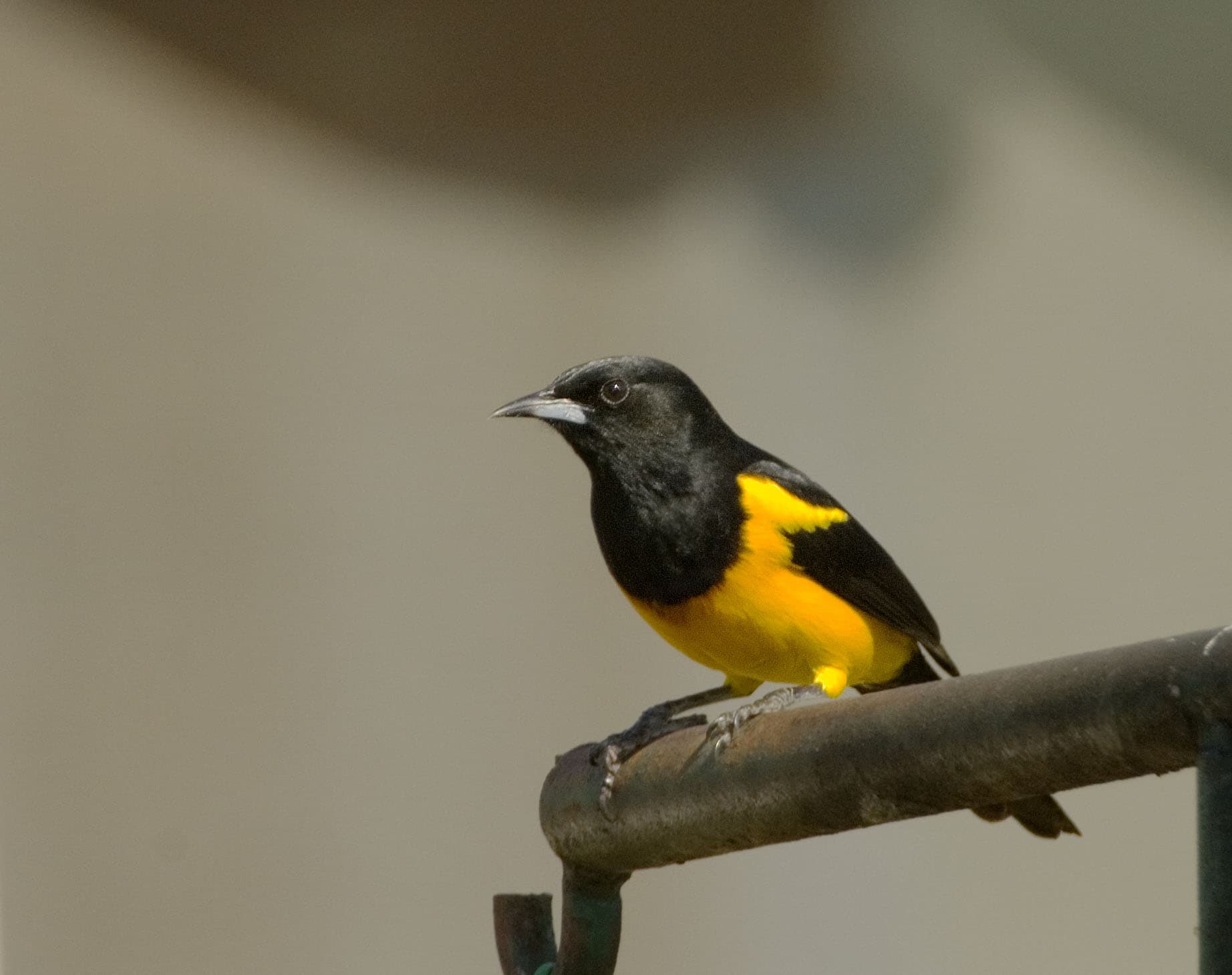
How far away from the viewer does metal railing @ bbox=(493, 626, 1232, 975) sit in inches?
43.1

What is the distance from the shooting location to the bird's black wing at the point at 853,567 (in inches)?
119

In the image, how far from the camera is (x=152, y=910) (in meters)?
4.57

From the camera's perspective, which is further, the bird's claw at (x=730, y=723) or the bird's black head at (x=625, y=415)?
the bird's black head at (x=625, y=415)

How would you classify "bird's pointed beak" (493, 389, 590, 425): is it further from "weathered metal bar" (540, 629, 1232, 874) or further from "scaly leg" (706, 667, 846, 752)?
"weathered metal bar" (540, 629, 1232, 874)

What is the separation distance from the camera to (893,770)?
1437mm

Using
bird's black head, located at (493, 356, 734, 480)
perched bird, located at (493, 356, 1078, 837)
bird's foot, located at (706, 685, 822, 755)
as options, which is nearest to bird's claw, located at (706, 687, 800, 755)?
bird's foot, located at (706, 685, 822, 755)

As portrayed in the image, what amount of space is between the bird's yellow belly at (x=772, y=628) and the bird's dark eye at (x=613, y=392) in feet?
1.27

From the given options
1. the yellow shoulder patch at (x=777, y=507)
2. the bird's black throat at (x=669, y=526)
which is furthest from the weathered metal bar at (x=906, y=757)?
the yellow shoulder patch at (x=777, y=507)

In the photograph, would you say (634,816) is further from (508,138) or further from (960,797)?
(508,138)

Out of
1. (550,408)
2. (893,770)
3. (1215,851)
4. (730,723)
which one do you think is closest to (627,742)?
(730,723)

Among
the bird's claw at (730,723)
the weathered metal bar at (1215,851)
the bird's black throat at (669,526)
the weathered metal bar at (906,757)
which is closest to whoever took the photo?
the weathered metal bar at (1215,851)

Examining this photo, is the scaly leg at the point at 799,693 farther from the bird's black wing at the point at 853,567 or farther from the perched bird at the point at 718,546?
the bird's black wing at the point at 853,567

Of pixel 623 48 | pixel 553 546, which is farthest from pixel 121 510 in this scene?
pixel 623 48

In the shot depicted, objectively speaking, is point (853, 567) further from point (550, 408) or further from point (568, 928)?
point (568, 928)
